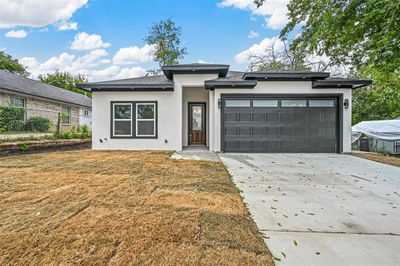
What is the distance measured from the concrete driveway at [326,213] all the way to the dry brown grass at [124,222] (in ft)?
1.09

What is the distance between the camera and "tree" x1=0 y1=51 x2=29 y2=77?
27625 millimetres

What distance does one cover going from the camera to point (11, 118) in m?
9.19

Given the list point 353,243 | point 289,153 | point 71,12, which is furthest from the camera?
point 71,12

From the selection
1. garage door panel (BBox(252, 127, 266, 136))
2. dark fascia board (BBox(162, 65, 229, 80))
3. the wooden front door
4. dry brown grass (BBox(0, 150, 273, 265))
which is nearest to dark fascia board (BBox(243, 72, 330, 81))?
dark fascia board (BBox(162, 65, 229, 80))

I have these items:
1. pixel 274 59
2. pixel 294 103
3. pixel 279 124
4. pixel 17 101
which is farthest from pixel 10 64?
pixel 294 103

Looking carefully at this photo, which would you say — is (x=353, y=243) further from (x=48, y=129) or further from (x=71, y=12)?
(x=71, y=12)

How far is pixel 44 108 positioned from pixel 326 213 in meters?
19.4

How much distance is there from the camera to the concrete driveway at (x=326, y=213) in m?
2.12

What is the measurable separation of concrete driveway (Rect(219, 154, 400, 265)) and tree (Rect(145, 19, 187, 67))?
57.2 feet

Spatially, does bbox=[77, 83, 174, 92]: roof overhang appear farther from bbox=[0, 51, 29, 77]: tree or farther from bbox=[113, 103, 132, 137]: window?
bbox=[0, 51, 29, 77]: tree

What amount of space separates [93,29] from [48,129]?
10.4 m

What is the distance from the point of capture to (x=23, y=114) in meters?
10.0

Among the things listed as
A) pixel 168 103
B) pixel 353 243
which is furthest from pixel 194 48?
pixel 353 243

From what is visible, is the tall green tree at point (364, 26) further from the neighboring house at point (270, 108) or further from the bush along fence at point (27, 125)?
the bush along fence at point (27, 125)
